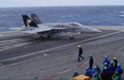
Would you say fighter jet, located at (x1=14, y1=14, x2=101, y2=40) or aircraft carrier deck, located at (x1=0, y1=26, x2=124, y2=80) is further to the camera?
fighter jet, located at (x1=14, y1=14, x2=101, y2=40)

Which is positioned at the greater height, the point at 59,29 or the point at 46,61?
the point at 59,29

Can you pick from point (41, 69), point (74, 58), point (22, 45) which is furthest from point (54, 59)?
point (22, 45)

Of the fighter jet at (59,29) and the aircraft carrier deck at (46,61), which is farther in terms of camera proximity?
the fighter jet at (59,29)

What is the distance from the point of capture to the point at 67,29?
32469 millimetres

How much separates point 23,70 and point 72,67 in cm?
452

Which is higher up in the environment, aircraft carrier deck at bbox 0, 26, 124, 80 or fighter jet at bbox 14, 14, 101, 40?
fighter jet at bbox 14, 14, 101, 40

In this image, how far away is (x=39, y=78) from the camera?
14953 millimetres

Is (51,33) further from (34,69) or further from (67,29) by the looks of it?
(34,69)

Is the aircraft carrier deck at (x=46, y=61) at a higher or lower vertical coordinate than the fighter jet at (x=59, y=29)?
lower

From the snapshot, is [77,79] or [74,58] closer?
[77,79]

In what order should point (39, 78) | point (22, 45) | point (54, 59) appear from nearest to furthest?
1. point (39, 78)
2. point (54, 59)
3. point (22, 45)

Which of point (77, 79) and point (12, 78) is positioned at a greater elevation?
point (77, 79)

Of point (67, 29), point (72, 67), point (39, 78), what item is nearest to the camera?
point (39, 78)

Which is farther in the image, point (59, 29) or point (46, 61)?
point (59, 29)
